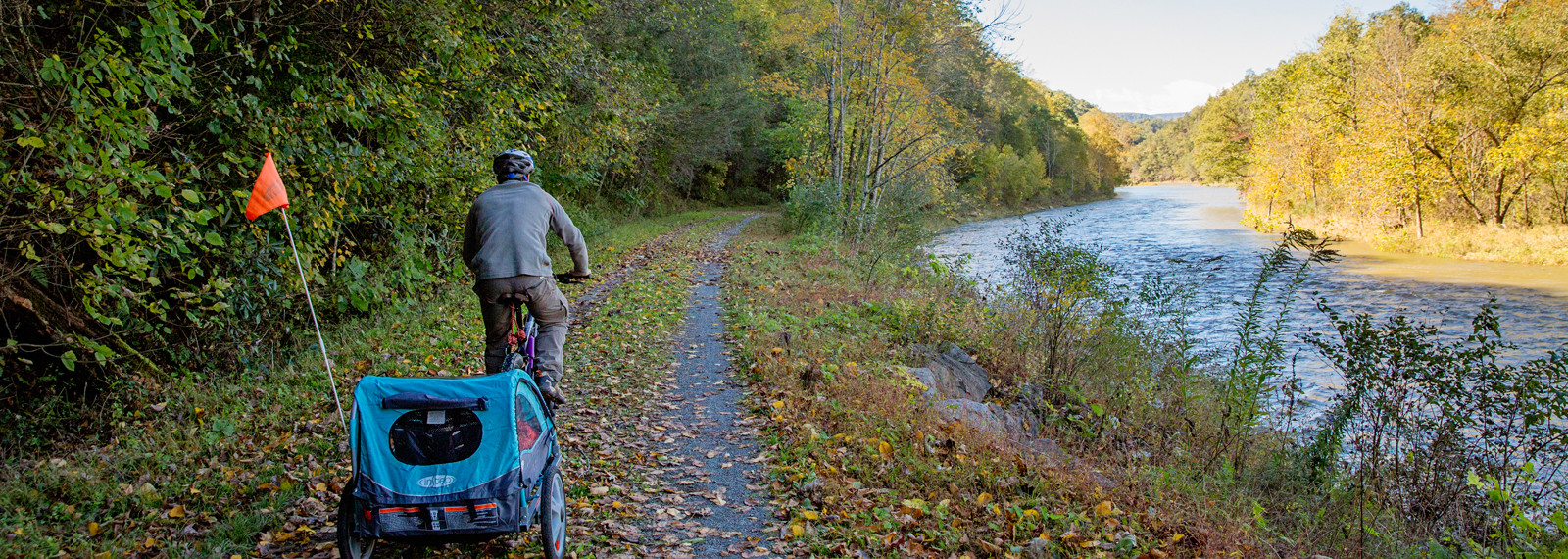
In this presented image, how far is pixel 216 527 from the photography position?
4.32 meters

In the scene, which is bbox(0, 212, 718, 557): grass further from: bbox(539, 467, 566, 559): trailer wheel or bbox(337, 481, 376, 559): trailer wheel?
bbox(539, 467, 566, 559): trailer wheel

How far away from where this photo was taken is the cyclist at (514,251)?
4957 millimetres

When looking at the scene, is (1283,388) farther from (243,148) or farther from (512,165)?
(243,148)

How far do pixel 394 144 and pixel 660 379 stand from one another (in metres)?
4.16

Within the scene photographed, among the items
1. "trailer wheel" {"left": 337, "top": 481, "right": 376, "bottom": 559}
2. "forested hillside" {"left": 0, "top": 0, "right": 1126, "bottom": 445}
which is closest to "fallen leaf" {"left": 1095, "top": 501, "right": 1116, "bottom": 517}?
"trailer wheel" {"left": 337, "top": 481, "right": 376, "bottom": 559}

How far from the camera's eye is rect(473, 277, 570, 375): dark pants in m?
5.02

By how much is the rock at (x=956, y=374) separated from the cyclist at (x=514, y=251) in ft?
15.5

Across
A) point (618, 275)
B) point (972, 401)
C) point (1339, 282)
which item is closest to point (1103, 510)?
point (972, 401)

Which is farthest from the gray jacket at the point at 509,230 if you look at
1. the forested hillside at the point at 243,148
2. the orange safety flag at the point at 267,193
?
the forested hillside at the point at 243,148

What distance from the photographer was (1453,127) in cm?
2786

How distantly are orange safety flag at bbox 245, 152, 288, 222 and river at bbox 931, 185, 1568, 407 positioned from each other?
8.52 meters

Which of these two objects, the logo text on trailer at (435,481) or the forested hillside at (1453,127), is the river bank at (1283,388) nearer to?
the logo text on trailer at (435,481)

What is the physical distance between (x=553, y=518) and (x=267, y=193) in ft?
9.01

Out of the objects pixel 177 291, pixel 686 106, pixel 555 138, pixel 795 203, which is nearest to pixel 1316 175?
pixel 795 203
